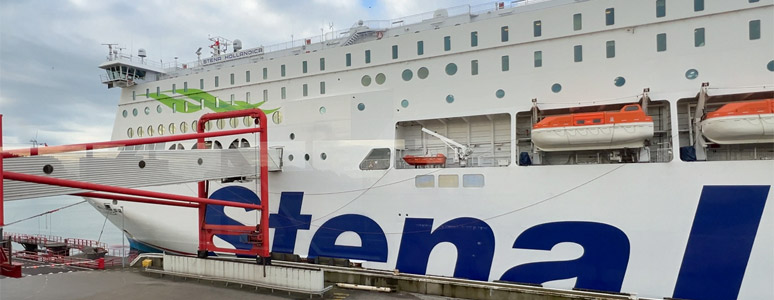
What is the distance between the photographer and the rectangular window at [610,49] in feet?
29.3

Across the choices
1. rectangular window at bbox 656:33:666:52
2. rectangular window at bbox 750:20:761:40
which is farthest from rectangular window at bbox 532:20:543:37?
rectangular window at bbox 750:20:761:40

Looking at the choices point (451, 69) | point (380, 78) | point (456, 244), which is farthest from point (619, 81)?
point (380, 78)

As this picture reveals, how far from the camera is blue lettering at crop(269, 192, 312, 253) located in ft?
37.6

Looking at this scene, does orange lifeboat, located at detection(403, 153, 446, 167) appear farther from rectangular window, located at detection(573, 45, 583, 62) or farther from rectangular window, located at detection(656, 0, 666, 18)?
rectangular window, located at detection(656, 0, 666, 18)

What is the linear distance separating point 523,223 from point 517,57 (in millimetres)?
4065

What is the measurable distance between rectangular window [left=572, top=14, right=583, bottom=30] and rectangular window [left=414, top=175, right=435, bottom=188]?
4.90 m

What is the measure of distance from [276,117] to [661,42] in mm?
10390

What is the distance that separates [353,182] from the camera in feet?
35.3

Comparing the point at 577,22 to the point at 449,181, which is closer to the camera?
the point at 577,22

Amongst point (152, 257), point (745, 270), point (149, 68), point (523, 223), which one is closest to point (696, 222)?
point (745, 270)

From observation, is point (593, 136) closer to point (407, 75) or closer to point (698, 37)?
point (698, 37)

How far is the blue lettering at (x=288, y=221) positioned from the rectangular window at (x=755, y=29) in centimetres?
1112

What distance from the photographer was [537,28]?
953 centimetres

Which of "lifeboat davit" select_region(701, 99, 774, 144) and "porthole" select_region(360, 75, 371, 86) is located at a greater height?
"porthole" select_region(360, 75, 371, 86)
